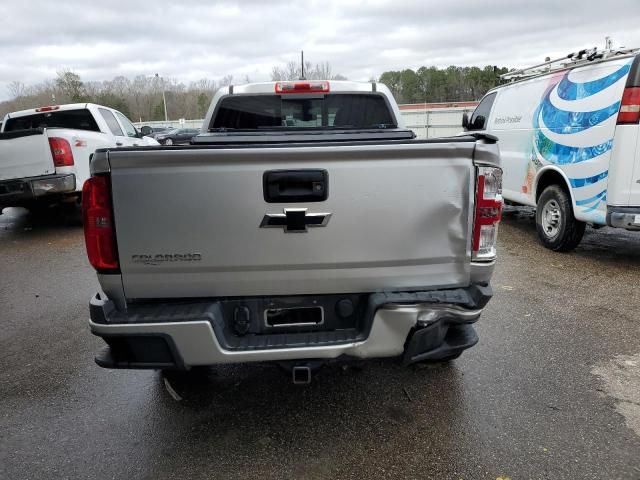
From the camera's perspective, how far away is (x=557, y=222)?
20.2 ft

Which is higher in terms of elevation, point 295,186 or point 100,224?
point 295,186

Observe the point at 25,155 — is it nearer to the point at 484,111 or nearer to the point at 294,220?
the point at 294,220

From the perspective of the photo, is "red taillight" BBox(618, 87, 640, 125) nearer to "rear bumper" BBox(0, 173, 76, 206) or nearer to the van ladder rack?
the van ladder rack

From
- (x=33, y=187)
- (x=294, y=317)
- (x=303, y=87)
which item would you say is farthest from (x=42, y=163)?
(x=294, y=317)

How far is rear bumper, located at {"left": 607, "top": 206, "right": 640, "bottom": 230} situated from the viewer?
4887 millimetres

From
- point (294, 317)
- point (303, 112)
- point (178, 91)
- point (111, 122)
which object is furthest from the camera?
point (178, 91)

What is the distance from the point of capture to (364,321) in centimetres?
246

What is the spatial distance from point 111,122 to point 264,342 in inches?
348

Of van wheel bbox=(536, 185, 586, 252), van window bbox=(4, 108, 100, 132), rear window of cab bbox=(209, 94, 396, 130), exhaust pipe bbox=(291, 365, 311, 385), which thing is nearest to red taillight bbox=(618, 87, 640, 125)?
van wheel bbox=(536, 185, 586, 252)

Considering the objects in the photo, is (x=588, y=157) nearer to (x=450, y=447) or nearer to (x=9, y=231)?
(x=450, y=447)

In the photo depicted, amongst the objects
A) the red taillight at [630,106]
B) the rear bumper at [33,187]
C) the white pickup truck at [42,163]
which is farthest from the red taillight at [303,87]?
the rear bumper at [33,187]

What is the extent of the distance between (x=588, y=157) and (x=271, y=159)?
4536 millimetres

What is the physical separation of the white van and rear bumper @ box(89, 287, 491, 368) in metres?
3.54

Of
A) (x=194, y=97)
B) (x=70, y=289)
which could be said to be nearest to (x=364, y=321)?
(x=70, y=289)
